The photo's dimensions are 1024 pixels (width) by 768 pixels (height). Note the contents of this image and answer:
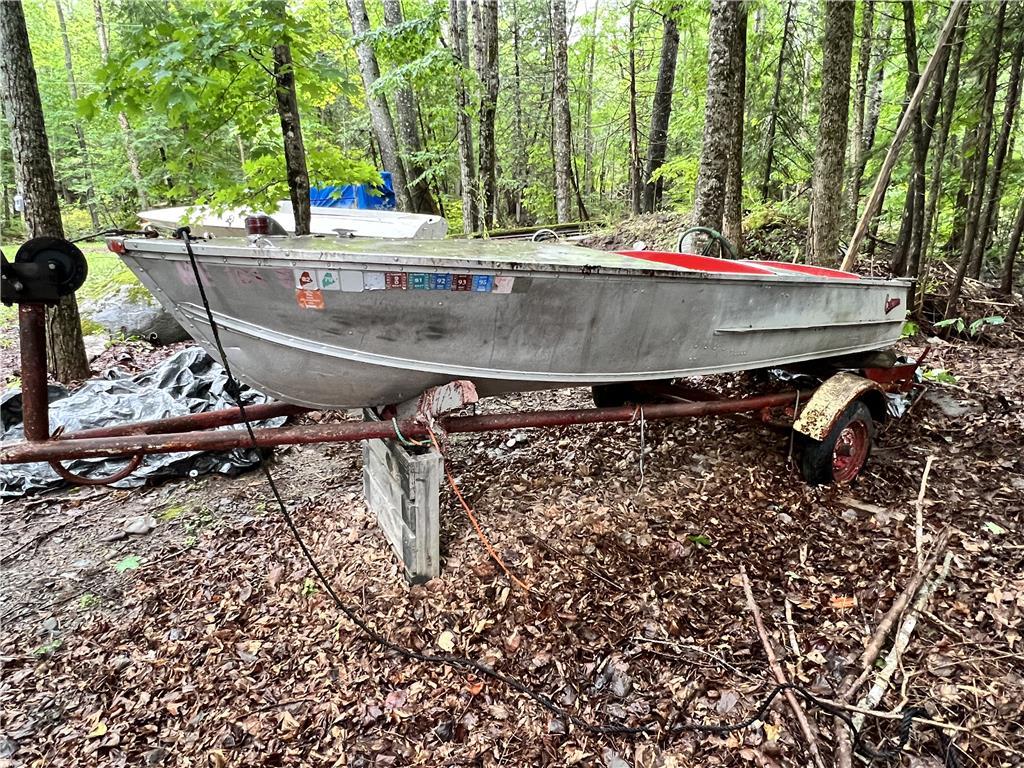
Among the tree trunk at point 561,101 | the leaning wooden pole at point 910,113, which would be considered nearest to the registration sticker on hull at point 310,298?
the leaning wooden pole at point 910,113

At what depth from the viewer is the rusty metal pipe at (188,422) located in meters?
2.52

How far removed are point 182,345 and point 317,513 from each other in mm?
5116

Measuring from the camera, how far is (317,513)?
3.62 meters

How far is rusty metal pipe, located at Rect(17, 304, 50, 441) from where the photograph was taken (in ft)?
6.97

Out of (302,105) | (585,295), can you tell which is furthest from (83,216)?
(585,295)

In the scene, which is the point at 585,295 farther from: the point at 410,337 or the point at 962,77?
the point at 962,77

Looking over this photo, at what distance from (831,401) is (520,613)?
2.48 meters

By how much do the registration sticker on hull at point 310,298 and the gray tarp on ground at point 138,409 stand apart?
1.86 meters

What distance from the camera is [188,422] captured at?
9.25ft

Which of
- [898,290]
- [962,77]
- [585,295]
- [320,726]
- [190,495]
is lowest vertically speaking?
[320,726]

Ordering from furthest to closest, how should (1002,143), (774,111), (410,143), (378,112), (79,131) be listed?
(79,131) < (410,143) < (378,112) < (774,111) < (1002,143)

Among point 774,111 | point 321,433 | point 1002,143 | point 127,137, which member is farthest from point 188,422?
point 127,137

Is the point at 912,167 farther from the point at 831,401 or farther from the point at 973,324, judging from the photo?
the point at 831,401

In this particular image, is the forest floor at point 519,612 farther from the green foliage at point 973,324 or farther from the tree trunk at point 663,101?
the tree trunk at point 663,101
